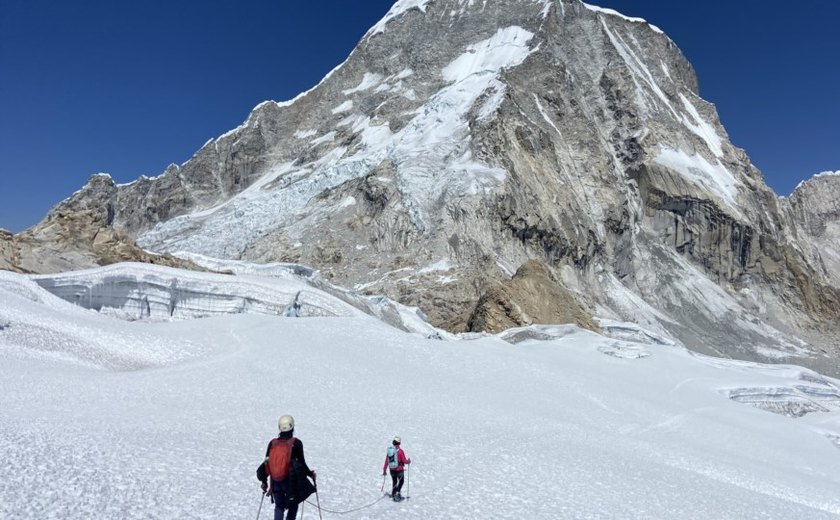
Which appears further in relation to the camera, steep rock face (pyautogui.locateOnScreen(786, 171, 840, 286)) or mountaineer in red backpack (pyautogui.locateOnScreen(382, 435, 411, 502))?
steep rock face (pyautogui.locateOnScreen(786, 171, 840, 286))

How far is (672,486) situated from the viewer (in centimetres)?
1120

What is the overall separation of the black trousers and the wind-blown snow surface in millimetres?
243

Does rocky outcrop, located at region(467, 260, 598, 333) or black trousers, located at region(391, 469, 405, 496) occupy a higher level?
rocky outcrop, located at region(467, 260, 598, 333)

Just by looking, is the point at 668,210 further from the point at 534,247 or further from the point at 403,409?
the point at 403,409

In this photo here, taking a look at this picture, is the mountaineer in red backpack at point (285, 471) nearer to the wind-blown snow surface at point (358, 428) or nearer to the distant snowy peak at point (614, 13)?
the wind-blown snow surface at point (358, 428)

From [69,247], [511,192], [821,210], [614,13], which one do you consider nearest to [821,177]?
[821,210]

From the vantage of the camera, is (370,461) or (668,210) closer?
(370,461)

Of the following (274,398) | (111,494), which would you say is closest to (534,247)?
(274,398)

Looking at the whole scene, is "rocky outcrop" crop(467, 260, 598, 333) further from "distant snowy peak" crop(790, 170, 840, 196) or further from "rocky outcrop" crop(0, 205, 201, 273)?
"distant snowy peak" crop(790, 170, 840, 196)

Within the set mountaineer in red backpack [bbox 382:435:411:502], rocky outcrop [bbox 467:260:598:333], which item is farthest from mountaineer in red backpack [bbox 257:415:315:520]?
rocky outcrop [bbox 467:260:598:333]

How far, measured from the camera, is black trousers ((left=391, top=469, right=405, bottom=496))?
8.21 meters

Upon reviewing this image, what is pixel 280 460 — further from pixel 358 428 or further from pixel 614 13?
pixel 614 13

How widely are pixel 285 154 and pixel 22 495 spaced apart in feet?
356

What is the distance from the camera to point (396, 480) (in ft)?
27.0
